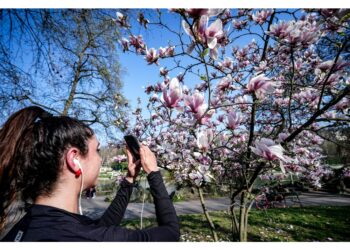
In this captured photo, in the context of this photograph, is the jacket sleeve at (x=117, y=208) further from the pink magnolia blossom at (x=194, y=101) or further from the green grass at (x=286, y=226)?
the green grass at (x=286, y=226)

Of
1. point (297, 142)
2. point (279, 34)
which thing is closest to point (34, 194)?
point (279, 34)

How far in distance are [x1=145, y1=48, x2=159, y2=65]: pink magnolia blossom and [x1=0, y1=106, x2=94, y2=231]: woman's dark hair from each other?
0.41 metres

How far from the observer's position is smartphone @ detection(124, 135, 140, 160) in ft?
2.44

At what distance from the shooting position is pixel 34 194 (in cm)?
59

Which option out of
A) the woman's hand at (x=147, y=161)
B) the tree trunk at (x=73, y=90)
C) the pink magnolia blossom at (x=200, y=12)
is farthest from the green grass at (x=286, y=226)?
the pink magnolia blossom at (x=200, y=12)

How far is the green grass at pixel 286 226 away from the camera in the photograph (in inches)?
104

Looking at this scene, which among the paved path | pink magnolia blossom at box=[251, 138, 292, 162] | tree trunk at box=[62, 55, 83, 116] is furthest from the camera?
the paved path

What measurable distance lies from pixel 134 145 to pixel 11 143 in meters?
0.31

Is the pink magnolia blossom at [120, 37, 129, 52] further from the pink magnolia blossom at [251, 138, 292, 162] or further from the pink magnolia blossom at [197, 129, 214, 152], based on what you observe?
the pink magnolia blossom at [251, 138, 292, 162]

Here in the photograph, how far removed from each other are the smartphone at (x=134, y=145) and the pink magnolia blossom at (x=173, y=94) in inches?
5.7

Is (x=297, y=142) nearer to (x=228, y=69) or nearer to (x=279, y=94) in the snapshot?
(x=279, y=94)

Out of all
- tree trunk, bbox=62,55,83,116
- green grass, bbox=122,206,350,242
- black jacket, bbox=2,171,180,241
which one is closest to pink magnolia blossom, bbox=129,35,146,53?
black jacket, bbox=2,171,180,241

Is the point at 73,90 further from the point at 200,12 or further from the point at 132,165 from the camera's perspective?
the point at 200,12
